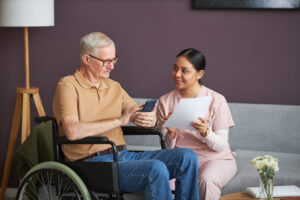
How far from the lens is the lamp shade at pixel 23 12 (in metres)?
3.71

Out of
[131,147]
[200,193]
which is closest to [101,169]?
[200,193]

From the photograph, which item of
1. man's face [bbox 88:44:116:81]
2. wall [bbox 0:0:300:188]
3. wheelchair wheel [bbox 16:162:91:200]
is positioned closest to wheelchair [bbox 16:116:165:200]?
wheelchair wheel [bbox 16:162:91:200]

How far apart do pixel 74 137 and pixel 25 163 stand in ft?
1.98

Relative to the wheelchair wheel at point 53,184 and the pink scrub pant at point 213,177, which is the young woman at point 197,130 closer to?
the pink scrub pant at point 213,177

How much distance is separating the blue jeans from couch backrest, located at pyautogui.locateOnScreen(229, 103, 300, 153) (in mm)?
907

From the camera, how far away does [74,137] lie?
107 inches

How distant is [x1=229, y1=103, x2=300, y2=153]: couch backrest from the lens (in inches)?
141

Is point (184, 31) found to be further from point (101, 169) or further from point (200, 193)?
point (101, 169)

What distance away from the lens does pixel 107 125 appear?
9.16 ft

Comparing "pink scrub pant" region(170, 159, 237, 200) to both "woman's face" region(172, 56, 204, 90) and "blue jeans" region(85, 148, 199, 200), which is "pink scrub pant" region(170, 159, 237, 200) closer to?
"blue jeans" region(85, 148, 199, 200)

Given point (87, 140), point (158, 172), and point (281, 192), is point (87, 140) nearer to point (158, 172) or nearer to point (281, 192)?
point (158, 172)

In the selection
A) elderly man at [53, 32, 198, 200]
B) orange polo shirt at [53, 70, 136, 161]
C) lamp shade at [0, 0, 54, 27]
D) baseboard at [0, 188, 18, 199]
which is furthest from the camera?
baseboard at [0, 188, 18, 199]

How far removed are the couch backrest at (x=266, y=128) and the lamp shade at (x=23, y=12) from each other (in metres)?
1.41

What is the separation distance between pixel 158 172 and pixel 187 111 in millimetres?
413
